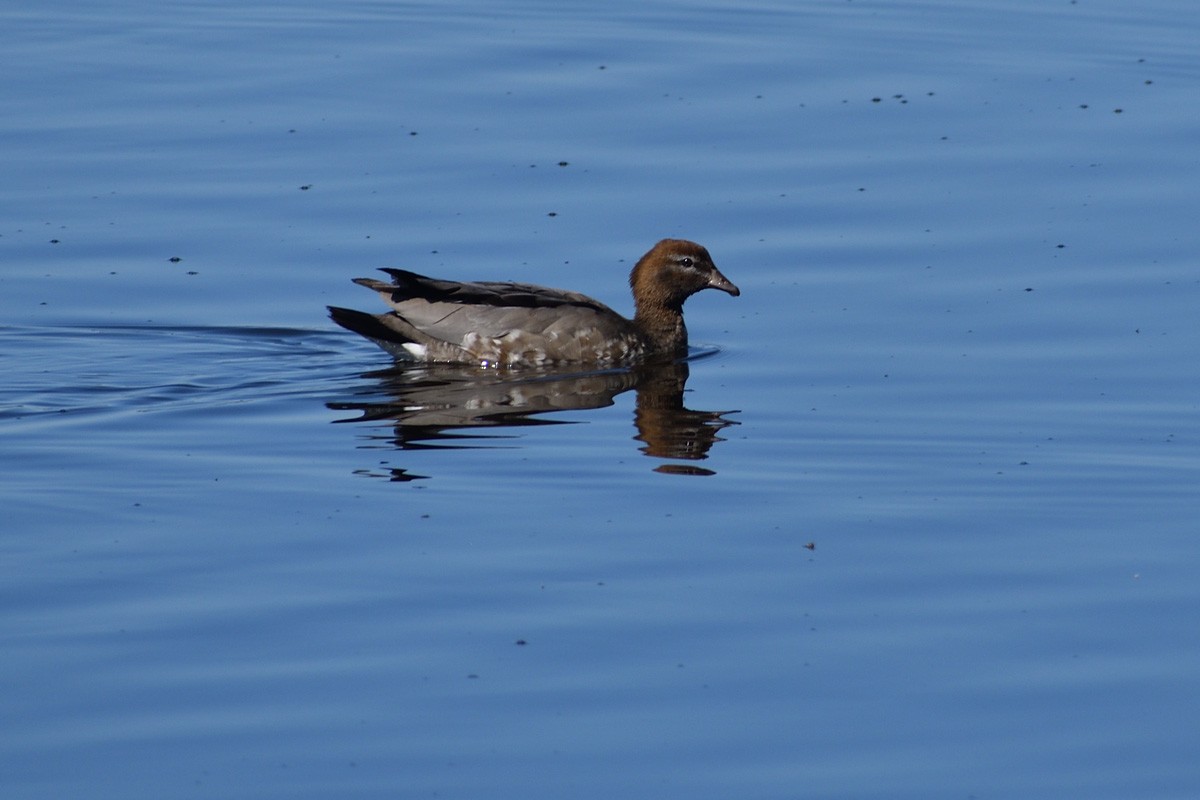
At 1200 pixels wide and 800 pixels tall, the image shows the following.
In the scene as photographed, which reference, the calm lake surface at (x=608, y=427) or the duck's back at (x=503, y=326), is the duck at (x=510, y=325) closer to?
the duck's back at (x=503, y=326)

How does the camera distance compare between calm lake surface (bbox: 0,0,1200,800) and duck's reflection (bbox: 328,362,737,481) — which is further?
duck's reflection (bbox: 328,362,737,481)

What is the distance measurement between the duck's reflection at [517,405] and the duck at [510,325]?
169mm

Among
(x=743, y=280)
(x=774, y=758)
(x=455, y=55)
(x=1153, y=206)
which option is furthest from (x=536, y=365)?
(x=455, y=55)

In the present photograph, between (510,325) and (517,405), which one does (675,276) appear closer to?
(510,325)

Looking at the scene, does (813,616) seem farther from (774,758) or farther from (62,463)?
(62,463)

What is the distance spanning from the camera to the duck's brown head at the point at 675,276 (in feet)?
46.0

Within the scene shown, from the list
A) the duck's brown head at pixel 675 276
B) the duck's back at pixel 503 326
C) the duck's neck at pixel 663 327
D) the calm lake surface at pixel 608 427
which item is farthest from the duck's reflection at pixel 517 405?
the duck's brown head at pixel 675 276

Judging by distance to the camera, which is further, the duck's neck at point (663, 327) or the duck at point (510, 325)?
the duck's neck at point (663, 327)

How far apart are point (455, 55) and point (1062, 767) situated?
15.7 metres

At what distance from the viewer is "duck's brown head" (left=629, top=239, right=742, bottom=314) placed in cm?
1403

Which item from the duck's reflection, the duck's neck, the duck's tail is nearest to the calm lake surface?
the duck's reflection

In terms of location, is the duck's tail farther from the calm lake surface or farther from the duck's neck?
the duck's neck

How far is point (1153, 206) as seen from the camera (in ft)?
52.2

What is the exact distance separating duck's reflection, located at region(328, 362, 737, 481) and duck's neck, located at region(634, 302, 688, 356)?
0.32m
